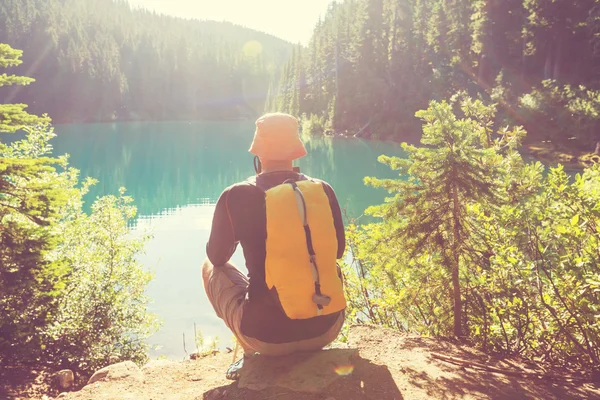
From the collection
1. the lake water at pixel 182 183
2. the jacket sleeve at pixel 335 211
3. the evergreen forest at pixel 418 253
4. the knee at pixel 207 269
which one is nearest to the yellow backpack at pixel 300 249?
the jacket sleeve at pixel 335 211

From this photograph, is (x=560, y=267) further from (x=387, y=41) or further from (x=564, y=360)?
(x=387, y=41)

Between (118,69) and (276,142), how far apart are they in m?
112

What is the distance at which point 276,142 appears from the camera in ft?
9.46

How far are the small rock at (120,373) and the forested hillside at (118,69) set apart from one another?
93023 millimetres

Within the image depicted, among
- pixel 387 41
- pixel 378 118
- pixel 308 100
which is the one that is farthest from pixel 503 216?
pixel 308 100

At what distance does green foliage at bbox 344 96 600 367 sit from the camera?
10.7ft

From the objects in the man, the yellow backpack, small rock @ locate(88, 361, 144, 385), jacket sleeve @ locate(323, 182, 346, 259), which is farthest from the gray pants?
small rock @ locate(88, 361, 144, 385)

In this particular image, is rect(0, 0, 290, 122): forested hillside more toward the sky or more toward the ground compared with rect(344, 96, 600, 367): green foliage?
more toward the sky

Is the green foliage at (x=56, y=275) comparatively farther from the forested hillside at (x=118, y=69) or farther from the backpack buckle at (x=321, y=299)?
the forested hillside at (x=118, y=69)

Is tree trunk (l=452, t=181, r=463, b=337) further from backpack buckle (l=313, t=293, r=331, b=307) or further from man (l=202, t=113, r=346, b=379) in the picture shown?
backpack buckle (l=313, t=293, r=331, b=307)

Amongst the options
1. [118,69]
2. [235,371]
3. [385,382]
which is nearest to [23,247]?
[235,371]

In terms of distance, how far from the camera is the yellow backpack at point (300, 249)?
257 cm

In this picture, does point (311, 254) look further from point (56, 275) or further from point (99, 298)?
point (99, 298)

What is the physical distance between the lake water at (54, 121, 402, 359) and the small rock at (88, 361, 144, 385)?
439cm
